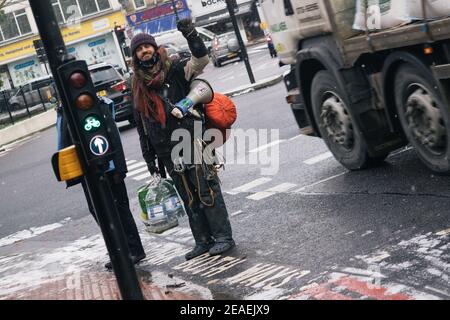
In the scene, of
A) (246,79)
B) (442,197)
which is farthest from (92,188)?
(246,79)

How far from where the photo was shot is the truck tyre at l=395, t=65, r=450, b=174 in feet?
24.1

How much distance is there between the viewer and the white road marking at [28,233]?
11.2 metres

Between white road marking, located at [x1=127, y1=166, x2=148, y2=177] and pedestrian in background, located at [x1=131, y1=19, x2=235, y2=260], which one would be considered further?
white road marking, located at [x1=127, y1=166, x2=148, y2=177]

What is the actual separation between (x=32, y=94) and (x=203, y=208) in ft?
111

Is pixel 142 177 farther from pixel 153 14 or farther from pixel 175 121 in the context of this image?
pixel 153 14

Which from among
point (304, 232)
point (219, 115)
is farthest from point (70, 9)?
point (304, 232)

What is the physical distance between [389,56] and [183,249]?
2688mm

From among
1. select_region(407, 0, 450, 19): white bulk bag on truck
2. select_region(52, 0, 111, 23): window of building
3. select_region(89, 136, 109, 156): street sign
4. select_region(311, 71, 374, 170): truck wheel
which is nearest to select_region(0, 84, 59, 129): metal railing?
select_region(311, 71, 374, 170): truck wheel

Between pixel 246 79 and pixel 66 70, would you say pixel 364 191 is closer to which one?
pixel 66 70

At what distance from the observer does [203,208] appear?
754 cm

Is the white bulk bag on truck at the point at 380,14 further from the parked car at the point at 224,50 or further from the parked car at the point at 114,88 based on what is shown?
the parked car at the point at 224,50

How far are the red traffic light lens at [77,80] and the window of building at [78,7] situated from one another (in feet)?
205

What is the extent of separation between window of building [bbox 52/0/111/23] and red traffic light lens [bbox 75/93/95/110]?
205 ft

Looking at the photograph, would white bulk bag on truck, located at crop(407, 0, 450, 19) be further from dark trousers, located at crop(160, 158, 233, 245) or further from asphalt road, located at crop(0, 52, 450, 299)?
dark trousers, located at crop(160, 158, 233, 245)
